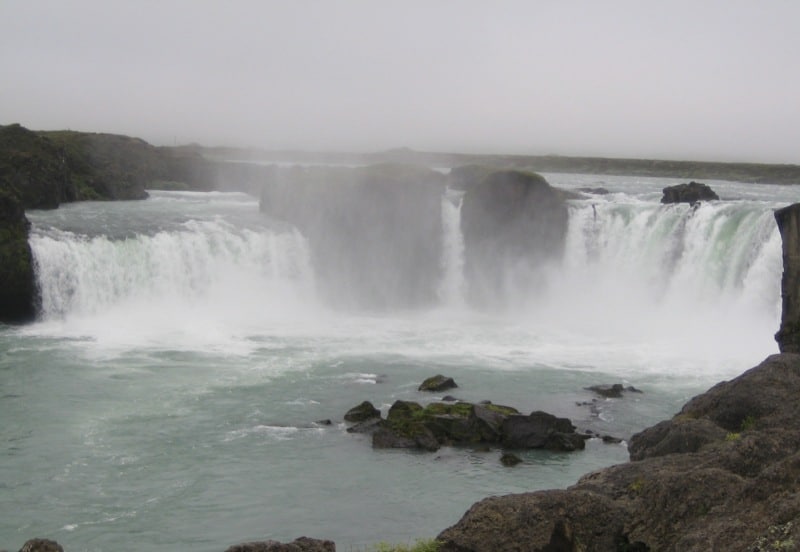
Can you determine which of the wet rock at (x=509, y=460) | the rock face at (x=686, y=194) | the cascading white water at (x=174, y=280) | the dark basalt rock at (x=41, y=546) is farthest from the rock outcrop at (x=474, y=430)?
the rock face at (x=686, y=194)

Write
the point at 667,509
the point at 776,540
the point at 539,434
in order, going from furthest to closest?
the point at 539,434, the point at 667,509, the point at 776,540

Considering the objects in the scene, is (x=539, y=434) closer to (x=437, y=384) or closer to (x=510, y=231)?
(x=437, y=384)

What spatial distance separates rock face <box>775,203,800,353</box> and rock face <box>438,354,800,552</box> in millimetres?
10617

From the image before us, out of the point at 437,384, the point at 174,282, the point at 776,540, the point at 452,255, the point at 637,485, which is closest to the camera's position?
the point at 776,540

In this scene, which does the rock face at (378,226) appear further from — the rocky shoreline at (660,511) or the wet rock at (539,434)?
the rocky shoreline at (660,511)

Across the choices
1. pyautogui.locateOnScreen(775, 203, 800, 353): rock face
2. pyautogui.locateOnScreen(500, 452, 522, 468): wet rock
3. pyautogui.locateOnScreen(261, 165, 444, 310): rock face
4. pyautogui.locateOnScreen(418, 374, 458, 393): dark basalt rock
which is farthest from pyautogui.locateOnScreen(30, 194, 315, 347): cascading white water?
pyautogui.locateOnScreen(775, 203, 800, 353): rock face

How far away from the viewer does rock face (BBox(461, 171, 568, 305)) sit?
131ft

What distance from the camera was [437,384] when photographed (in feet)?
76.8

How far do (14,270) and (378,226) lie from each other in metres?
15.3

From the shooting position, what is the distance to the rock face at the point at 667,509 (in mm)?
7004

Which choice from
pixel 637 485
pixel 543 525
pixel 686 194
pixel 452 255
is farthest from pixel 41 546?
pixel 686 194

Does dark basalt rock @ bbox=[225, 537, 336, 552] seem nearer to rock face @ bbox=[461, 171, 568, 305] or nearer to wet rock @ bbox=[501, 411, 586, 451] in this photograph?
wet rock @ bbox=[501, 411, 586, 451]

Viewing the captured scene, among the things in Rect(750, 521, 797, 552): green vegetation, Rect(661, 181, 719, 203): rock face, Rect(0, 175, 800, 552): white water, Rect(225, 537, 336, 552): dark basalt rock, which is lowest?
Rect(0, 175, 800, 552): white water

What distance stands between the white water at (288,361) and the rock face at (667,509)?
6.00 metres
